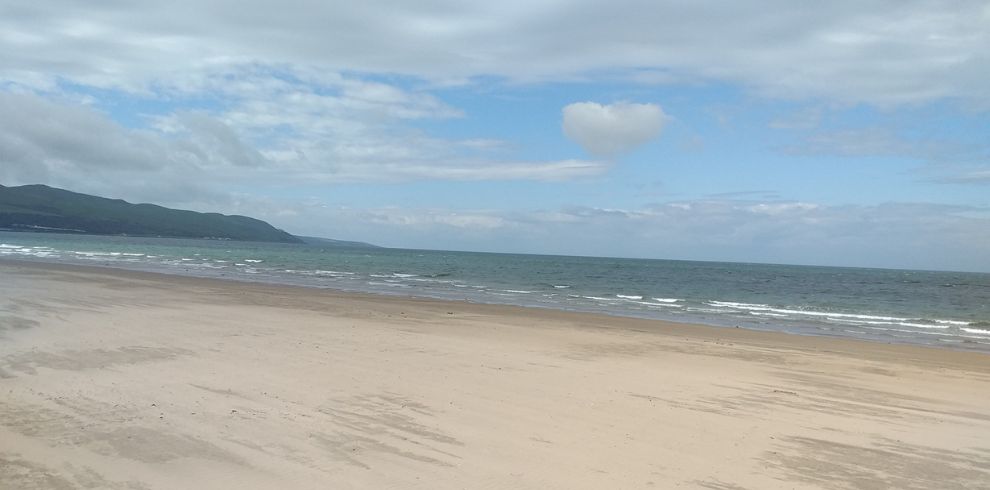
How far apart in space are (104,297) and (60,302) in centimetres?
296

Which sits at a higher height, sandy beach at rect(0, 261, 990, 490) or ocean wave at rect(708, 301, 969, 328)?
ocean wave at rect(708, 301, 969, 328)

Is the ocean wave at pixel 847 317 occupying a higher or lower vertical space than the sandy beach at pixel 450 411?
higher

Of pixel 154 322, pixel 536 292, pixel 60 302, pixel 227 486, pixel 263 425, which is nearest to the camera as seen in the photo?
pixel 227 486

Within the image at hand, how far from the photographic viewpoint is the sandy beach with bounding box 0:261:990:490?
5.93m

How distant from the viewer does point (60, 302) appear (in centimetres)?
1833

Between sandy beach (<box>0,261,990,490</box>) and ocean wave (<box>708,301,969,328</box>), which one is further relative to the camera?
ocean wave (<box>708,301,969,328</box>)

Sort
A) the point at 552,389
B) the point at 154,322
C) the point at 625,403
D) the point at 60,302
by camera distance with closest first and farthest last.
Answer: the point at 625,403 < the point at 552,389 < the point at 154,322 < the point at 60,302

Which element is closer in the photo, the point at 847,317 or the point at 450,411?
the point at 450,411

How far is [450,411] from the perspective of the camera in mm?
8016

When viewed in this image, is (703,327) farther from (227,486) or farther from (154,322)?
(227,486)

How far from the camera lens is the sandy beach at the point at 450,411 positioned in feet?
19.4

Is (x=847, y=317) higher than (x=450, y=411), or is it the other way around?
(x=847, y=317)

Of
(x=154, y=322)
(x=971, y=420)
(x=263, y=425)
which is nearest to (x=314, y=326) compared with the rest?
(x=154, y=322)

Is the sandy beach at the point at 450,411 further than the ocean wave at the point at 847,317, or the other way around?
the ocean wave at the point at 847,317
